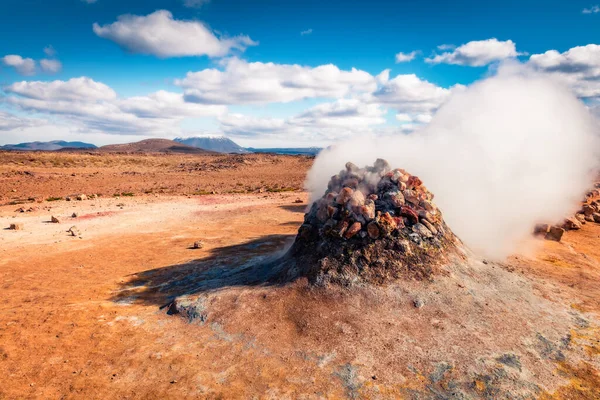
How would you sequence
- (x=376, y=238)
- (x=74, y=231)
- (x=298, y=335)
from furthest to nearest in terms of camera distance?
(x=74, y=231) < (x=376, y=238) < (x=298, y=335)

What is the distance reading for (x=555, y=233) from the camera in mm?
12539

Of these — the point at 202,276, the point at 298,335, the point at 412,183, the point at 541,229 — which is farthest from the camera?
the point at 541,229

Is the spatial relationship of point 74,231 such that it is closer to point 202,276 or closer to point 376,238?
→ point 202,276

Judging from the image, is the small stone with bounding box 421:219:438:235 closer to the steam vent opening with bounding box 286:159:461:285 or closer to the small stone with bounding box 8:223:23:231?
the steam vent opening with bounding box 286:159:461:285

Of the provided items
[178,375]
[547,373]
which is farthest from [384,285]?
[178,375]

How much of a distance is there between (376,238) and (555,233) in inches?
347

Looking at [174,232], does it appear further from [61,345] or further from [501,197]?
[501,197]

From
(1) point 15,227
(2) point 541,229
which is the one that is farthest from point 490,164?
(1) point 15,227

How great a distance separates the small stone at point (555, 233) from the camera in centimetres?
1244

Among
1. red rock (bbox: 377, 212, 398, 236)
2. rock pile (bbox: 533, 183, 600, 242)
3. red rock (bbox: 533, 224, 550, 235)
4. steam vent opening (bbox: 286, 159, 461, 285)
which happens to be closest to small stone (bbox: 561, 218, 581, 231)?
rock pile (bbox: 533, 183, 600, 242)

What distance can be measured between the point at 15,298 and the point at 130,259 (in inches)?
134

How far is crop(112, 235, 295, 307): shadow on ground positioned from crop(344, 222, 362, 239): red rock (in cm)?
201

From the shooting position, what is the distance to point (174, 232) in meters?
15.0

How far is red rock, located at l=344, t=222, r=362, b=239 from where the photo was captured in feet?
25.6
